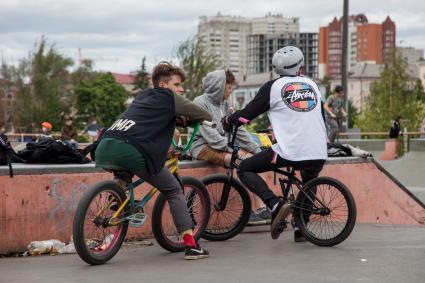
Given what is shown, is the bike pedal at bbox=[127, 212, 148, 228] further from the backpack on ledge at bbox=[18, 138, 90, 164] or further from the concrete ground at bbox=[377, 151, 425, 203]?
the concrete ground at bbox=[377, 151, 425, 203]

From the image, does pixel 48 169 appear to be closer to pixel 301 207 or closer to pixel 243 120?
pixel 243 120

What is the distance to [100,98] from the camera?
11069 centimetres

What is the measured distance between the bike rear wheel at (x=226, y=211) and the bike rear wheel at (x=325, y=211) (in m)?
0.61

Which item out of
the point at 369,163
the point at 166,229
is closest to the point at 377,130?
the point at 369,163

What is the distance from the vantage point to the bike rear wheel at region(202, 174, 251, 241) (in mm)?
7203

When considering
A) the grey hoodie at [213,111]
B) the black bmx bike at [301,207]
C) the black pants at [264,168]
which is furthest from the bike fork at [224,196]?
the grey hoodie at [213,111]

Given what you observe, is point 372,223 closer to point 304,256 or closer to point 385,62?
point 304,256

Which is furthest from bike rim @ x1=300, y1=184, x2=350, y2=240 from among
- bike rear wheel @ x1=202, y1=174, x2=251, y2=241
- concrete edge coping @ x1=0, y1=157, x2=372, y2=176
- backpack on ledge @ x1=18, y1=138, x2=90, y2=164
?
backpack on ledge @ x1=18, y1=138, x2=90, y2=164

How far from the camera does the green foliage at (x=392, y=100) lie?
5172cm

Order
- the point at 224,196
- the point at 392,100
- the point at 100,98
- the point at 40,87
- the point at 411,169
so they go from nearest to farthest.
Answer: the point at 224,196
the point at 411,169
the point at 392,100
the point at 40,87
the point at 100,98

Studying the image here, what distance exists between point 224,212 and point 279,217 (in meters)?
0.78

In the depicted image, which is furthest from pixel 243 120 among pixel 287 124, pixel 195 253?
pixel 195 253

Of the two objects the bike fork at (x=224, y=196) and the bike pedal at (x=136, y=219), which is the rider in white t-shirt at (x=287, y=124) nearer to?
the bike fork at (x=224, y=196)

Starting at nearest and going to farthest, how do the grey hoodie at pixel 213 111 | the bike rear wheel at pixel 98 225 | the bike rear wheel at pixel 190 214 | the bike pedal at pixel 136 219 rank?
the bike rear wheel at pixel 98 225
the bike pedal at pixel 136 219
the bike rear wheel at pixel 190 214
the grey hoodie at pixel 213 111
